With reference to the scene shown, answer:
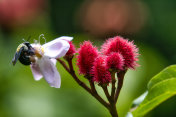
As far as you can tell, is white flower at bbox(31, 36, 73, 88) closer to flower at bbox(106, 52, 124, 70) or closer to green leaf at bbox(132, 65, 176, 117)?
flower at bbox(106, 52, 124, 70)

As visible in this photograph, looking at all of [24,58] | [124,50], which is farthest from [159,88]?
[24,58]

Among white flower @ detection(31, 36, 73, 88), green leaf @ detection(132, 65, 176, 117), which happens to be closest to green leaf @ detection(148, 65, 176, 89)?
green leaf @ detection(132, 65, 176, 117)

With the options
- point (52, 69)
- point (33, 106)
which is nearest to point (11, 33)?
point (33, 106)

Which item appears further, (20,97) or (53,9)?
(53,9)

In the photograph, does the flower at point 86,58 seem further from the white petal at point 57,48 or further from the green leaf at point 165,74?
the green leaf at point 165,74

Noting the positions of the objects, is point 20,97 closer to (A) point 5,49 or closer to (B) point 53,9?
(A) point 5,49

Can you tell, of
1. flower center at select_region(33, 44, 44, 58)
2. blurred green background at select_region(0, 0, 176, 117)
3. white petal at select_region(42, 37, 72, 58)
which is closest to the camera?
white petal at select_region(42, 37, 72, 58)

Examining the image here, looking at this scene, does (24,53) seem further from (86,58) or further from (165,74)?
(165,74)
